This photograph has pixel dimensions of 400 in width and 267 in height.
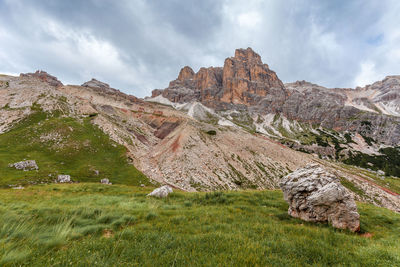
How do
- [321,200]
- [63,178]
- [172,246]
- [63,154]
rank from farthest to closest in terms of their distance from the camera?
[63,154]
[63,178]
[321,200]
[172,246]

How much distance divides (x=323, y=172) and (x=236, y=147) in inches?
1771

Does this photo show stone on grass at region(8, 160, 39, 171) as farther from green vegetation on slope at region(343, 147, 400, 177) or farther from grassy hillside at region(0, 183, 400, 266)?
green vegetation on slope at region(343, 147, 400, 177)

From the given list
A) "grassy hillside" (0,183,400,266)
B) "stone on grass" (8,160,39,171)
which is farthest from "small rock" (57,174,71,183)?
"grassy hillside" (0,183,400,266)

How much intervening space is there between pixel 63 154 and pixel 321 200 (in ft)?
153

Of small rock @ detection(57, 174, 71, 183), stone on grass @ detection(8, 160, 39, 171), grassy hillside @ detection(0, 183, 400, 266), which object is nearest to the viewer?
grassy hillside @ detection(0, 183, 400, 266)

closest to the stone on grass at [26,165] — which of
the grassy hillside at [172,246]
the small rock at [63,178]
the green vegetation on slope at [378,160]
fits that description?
the small rock at [63,178]

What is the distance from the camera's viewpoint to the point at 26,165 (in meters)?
28.9

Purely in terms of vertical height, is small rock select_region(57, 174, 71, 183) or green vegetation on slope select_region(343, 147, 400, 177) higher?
green vegetation on slope select_region(343, 147, 400, 177)

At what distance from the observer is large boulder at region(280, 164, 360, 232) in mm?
8531

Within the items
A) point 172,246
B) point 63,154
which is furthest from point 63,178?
point 172,246

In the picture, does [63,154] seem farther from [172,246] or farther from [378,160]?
[378,160]

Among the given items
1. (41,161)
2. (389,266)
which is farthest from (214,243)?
(41,161)

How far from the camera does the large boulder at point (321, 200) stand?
28.0 ft

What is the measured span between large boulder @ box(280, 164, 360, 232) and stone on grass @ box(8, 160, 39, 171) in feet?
132
